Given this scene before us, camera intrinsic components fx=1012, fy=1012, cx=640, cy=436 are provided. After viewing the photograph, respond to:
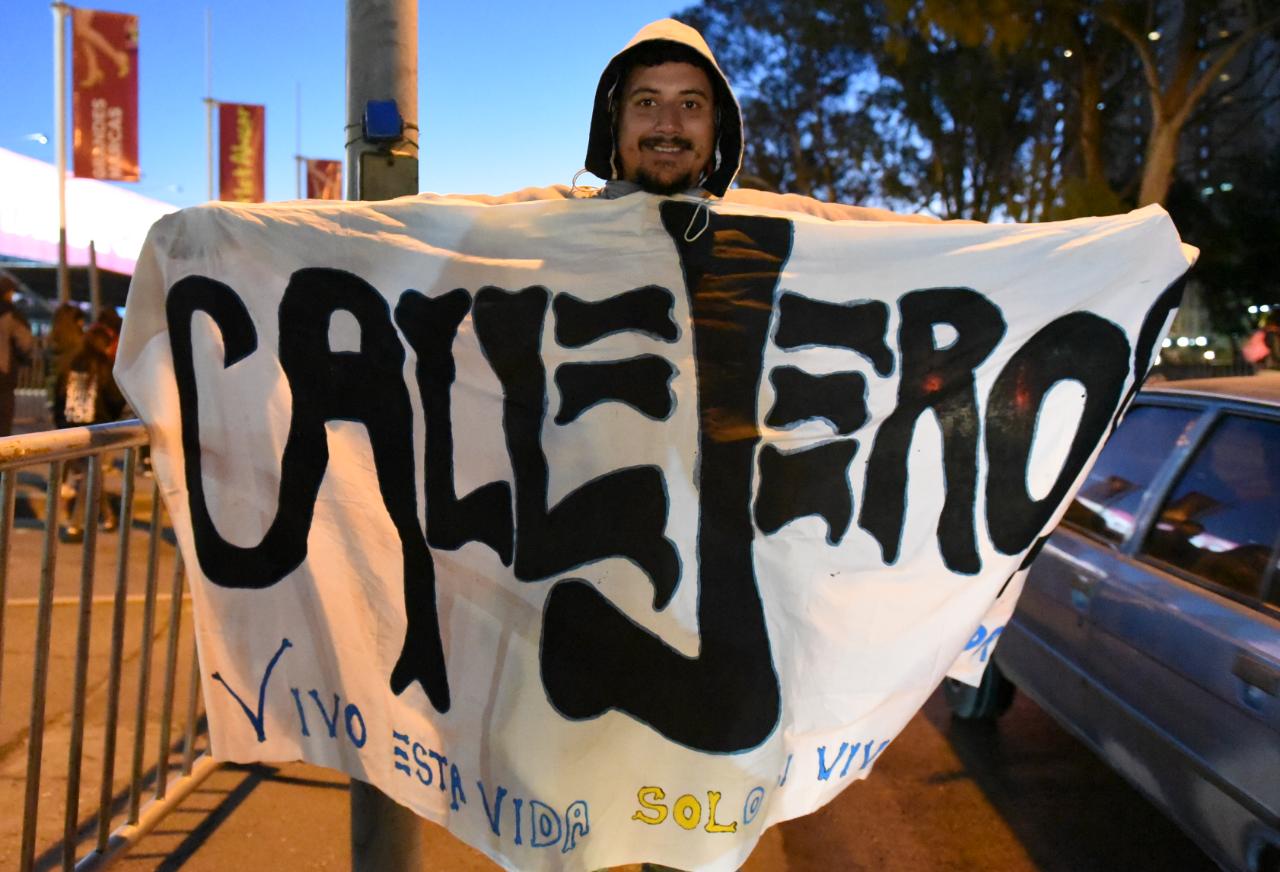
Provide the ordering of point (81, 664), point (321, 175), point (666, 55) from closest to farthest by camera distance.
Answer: point (666, 55) → point (81, 664) → point (321, 175)

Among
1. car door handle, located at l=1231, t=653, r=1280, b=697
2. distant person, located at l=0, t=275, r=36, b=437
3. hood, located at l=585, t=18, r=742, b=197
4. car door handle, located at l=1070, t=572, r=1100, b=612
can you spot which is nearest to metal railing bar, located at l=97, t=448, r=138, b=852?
hood, located at l=585, t=18, r=742, b=197

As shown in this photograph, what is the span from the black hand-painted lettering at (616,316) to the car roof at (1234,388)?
6.46ft

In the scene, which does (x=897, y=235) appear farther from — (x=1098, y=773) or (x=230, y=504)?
(x=1098, y=773)

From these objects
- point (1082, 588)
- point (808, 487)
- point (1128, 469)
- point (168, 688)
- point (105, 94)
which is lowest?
point (168, 688)

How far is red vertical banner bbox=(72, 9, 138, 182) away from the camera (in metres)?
11.7

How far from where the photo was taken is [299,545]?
2238mm

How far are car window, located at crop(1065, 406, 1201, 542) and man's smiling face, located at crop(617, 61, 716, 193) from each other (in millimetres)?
1949

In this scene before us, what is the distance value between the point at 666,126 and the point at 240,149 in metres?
16.1

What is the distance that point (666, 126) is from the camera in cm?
227

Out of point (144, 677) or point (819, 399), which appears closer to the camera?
point (819, 399)

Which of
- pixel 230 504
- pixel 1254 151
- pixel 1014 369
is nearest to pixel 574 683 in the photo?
pixel 230 504

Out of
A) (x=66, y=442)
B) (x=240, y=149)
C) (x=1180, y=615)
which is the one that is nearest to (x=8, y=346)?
(x=66, y=442)

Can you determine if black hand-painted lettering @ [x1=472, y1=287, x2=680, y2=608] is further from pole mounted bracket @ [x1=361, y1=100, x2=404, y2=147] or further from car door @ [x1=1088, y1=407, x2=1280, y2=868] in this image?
car door @ [x1=1088, y1=407, x2=1280, y2=868]

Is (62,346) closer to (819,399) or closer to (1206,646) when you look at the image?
(819,399)
